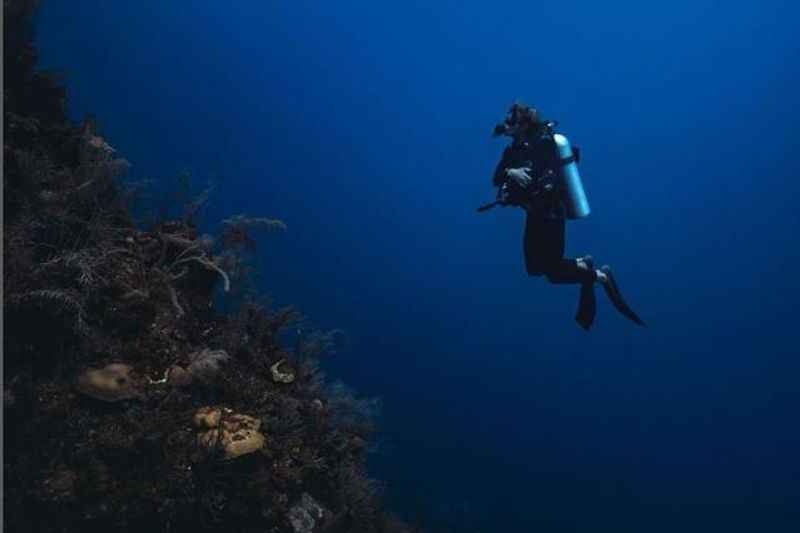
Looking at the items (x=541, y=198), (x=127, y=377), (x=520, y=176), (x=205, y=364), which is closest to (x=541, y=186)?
(x=541, y=198)

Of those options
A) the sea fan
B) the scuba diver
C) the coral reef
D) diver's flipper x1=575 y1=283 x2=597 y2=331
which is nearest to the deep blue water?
diver's flipper x1=575 y1=283 x2=597 y2=331

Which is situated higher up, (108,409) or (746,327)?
(746,327)

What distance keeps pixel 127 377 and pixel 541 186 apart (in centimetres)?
494

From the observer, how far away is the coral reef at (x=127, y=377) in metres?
4.90

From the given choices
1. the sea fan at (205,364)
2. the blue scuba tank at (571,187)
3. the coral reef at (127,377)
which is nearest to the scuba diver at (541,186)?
the blue scuba tank at (571,187)

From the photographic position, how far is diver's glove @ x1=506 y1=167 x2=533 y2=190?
261 inches

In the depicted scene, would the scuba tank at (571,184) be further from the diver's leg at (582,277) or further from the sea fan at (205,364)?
the sea fan at (205,364)

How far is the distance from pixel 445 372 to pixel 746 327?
1554 inches

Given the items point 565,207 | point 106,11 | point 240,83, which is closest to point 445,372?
point 240,83

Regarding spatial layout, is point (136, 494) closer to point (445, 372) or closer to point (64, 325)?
point (64, 325)

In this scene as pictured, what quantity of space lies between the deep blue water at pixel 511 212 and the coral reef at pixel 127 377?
2425 centimetres

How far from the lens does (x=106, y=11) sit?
4209 cm

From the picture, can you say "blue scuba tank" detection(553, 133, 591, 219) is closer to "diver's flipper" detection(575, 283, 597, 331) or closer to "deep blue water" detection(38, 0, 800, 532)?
"diver's flipper" detection(575, 283, 597, 331)

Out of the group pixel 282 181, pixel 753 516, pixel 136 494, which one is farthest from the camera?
pixel 282 181
